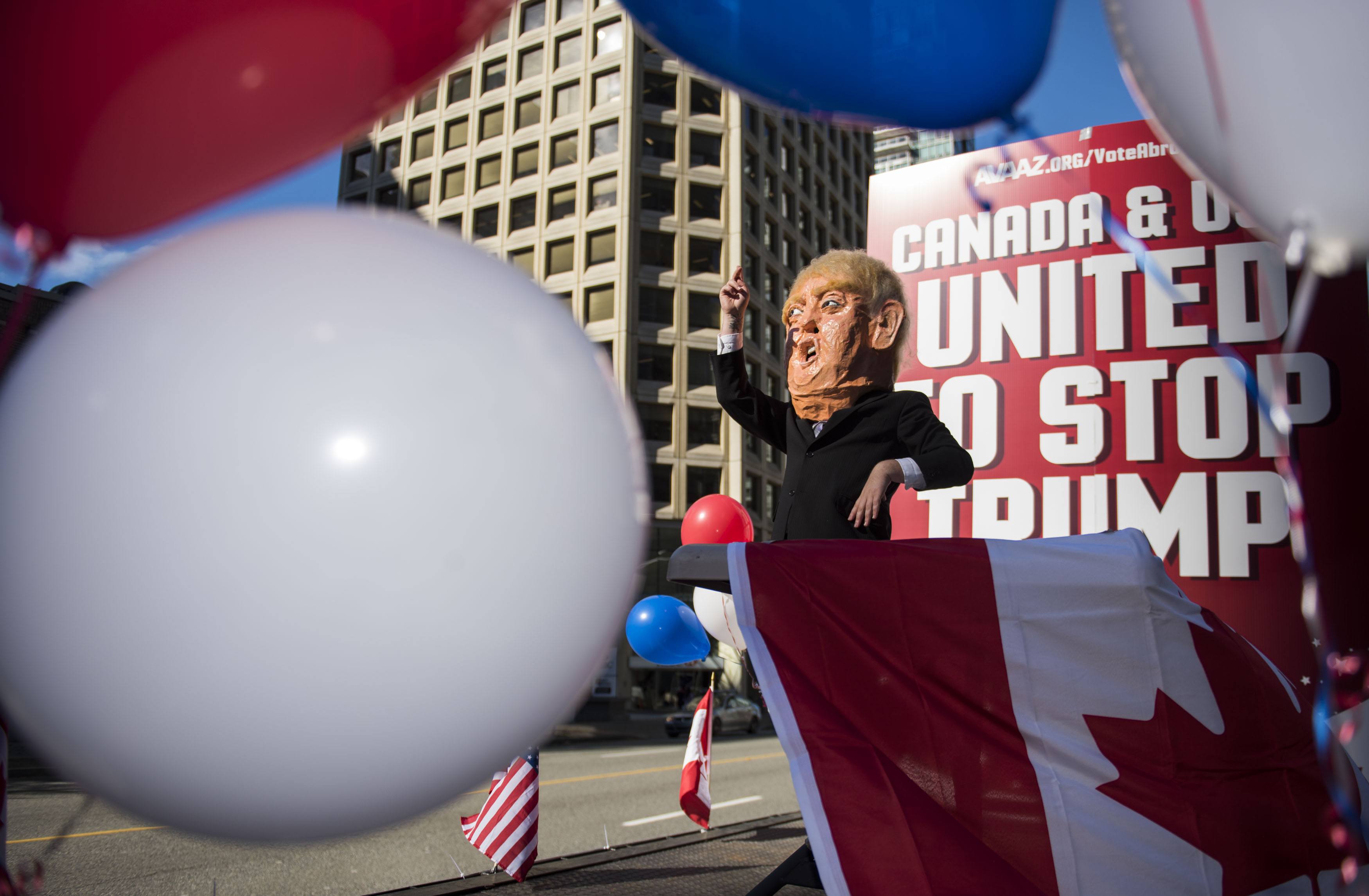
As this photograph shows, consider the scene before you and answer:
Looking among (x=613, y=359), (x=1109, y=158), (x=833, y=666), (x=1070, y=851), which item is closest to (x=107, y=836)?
(x=833, y=666)

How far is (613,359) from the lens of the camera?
34.2m

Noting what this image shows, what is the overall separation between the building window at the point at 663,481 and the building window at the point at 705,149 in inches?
495

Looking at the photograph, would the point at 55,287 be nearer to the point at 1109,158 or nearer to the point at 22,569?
the point at 22,569

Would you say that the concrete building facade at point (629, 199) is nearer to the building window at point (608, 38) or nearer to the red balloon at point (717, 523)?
the building window at point (608, 38)

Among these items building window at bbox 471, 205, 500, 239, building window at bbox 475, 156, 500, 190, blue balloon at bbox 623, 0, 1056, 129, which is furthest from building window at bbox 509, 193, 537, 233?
blue balloon at bbox 623, 0, 1056, 129

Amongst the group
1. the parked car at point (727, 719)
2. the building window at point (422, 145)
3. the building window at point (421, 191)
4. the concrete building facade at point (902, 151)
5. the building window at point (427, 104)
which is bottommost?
the parked car at point (727, 719)

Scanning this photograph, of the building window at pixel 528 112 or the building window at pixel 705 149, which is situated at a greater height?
the building window at pixel 528 112

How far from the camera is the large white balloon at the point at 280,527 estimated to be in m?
1.19

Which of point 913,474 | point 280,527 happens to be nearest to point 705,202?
point 913,474

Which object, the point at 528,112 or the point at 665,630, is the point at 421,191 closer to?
the point at 528,112

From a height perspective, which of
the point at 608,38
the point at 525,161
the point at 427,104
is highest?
the point at 608,38

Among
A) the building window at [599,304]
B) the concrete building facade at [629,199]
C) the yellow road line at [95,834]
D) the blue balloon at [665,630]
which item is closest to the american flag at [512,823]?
the blue balloon at [665,630]

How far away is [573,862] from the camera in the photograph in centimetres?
504

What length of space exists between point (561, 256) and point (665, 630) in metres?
33.1
